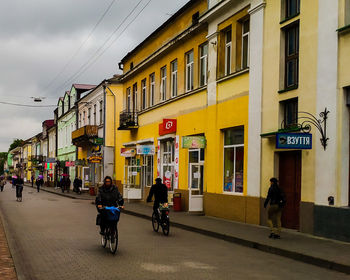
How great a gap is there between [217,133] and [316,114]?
667cm

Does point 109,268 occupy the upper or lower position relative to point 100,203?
lower

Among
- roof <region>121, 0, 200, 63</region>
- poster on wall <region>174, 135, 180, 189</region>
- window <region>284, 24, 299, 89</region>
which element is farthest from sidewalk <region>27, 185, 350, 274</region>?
roof <region>121, 0, 200, 63</region>

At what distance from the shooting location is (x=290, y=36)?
53.7 ft

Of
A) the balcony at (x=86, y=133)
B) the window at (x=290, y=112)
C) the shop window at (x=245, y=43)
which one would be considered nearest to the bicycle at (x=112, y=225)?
the window at (x=290, y=112)

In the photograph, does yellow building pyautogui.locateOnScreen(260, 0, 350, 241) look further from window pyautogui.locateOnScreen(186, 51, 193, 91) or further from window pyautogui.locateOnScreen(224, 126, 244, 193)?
window pyautogui.locateOnScreen(186, 51, 193, 91)

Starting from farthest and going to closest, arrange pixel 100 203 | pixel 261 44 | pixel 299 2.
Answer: pixel 261 44
pixel 299 2
pixel 100 203

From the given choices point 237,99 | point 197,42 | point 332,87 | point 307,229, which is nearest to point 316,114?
point 332,87

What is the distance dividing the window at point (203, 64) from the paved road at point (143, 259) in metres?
8.95

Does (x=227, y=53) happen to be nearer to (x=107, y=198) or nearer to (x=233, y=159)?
(x=233, y=159)

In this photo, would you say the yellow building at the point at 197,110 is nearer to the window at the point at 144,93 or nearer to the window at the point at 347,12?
the window at the point at 144,93

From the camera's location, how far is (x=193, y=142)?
21.4 meters

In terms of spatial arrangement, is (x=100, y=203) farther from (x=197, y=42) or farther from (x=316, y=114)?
(x=197, y=42)

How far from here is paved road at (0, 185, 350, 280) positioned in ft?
29.8

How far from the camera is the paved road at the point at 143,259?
9078mm
